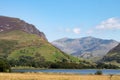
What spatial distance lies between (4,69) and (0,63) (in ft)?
21.8

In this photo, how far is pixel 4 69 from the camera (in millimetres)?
132000

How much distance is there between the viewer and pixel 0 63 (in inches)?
5423
